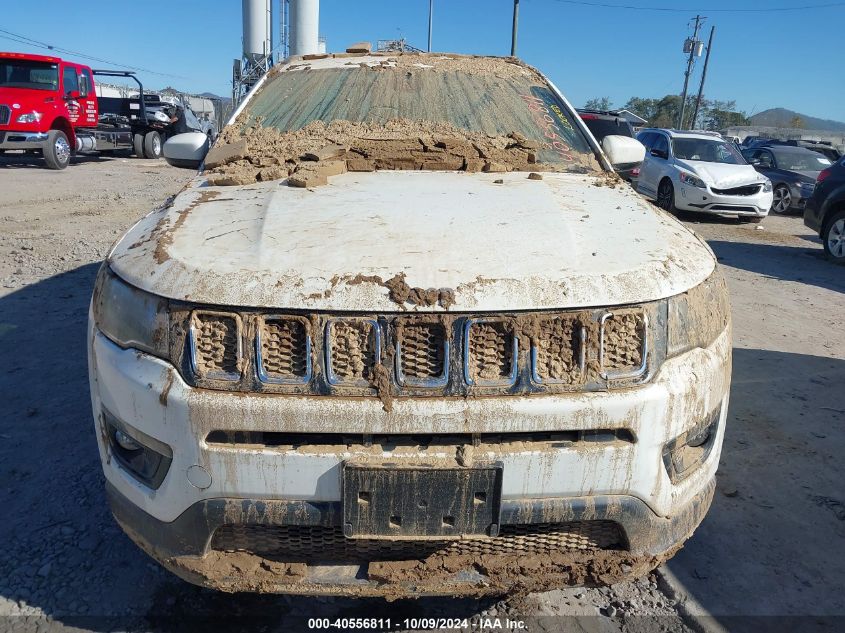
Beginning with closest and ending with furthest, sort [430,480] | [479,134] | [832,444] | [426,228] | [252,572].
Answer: [430,480] < [252,572] < [426,228] < [479,134] < [832,444]

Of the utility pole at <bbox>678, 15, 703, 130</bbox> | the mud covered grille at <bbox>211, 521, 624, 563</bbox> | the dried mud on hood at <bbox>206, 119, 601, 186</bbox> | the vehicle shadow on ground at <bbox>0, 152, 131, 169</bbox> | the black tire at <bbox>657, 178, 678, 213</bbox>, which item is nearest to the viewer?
the mud covered grille at <bbox>211, 521, 624, 563</bbox>

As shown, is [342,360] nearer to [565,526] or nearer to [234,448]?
[234,448]

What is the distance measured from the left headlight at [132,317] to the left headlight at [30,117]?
15506mm

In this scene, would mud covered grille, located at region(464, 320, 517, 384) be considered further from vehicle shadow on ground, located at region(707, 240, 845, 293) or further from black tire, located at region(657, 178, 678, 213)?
black tire, located at region(657, 178, 678, 213)

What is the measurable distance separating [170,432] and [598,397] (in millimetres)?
1107

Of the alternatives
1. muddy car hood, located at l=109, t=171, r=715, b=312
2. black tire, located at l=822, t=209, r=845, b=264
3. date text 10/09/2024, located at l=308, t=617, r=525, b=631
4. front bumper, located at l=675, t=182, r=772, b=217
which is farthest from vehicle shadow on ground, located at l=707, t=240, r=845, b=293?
date text 10/09/2024, located at l=308, t=617, r=525, b=631

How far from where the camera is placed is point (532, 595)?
2.31 meters

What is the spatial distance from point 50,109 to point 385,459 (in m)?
16.6

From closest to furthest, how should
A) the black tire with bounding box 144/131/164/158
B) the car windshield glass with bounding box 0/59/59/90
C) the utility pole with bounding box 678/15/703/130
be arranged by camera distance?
the car windshield glass with bounding box 0/59/59/90, the black tire with bounding box 144/131/164/158, the utility pole with bounding box 678/15/703/130

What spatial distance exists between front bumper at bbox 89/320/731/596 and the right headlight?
2.0 inches

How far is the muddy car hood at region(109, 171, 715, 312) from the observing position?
5.55 ft

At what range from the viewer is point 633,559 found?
1822 millimetres

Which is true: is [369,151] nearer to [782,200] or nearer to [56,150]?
[782,200]

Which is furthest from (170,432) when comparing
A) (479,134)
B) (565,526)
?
(479,134)
